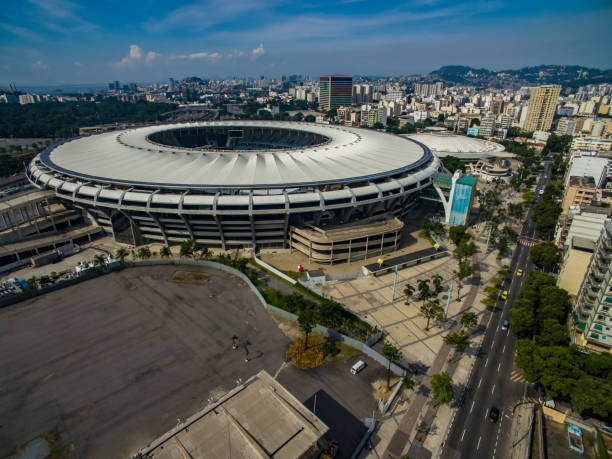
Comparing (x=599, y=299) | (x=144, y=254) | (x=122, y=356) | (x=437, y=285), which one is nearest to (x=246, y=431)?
(x=122, y=356)

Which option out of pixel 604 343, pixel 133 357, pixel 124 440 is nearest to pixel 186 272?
pixel 133 357

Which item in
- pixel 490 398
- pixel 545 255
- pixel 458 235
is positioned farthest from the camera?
pixel 458 235

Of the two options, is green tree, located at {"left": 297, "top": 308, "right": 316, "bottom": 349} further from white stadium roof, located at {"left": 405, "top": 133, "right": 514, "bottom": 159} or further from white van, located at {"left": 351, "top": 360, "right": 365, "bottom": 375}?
white stadium roof, located at {"left": 405, "top": 133, "right": 514, "bottom": 159}

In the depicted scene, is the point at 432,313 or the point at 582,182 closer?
the point at 432,313

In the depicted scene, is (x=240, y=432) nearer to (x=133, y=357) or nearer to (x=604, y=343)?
(x=133, y=357)

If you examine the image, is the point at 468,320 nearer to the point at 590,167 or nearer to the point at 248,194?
the point at 248,194

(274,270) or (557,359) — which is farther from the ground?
(557,359)

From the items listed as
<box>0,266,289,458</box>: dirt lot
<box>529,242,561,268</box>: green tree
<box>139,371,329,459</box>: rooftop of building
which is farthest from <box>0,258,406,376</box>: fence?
<box>529,242,561,268</box>: green tree
